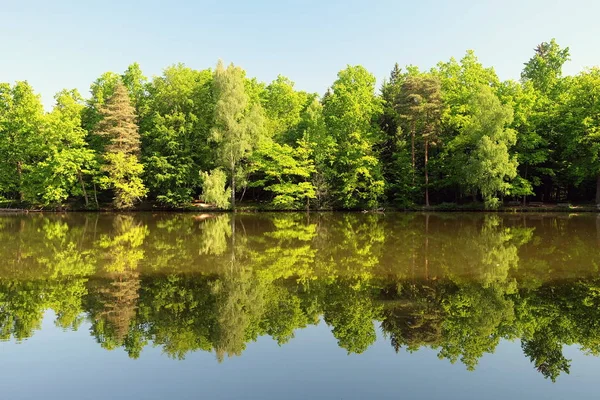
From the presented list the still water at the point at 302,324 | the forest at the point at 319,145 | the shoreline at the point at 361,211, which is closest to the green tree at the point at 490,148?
the forest at the point at 319,145

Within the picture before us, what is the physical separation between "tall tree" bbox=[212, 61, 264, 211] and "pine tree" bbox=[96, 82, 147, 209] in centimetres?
900

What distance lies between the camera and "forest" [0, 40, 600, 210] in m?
42.5

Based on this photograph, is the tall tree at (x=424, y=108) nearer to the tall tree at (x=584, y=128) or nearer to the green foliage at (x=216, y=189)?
the tall tree at (x=584, y=128)

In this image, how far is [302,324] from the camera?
31.7 ft

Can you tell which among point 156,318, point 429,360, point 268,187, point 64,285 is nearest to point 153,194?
point 268,187

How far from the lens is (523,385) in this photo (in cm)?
695

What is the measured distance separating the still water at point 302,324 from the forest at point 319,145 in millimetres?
26398

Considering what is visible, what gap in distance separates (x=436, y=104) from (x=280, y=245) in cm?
2917

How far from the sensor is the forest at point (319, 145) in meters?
42.5

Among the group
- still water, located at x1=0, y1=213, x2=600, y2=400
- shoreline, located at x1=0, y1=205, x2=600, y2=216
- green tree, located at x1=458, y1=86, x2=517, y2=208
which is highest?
green tree, located at x1=458, y1=86, x2=517, y2=208

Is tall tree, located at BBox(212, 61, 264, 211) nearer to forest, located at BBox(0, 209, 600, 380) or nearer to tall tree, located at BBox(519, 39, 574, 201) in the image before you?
forest, located at BBox(0, 209, 600, 380)

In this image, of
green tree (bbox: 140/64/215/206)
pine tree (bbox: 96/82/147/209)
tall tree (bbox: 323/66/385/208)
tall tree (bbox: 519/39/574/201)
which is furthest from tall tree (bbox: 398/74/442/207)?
pine tree (bbox: 96/82/147/209)

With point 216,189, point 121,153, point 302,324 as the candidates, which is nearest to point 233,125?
point 216,189

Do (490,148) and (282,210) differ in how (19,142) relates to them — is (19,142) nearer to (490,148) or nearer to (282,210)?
(282,210)
